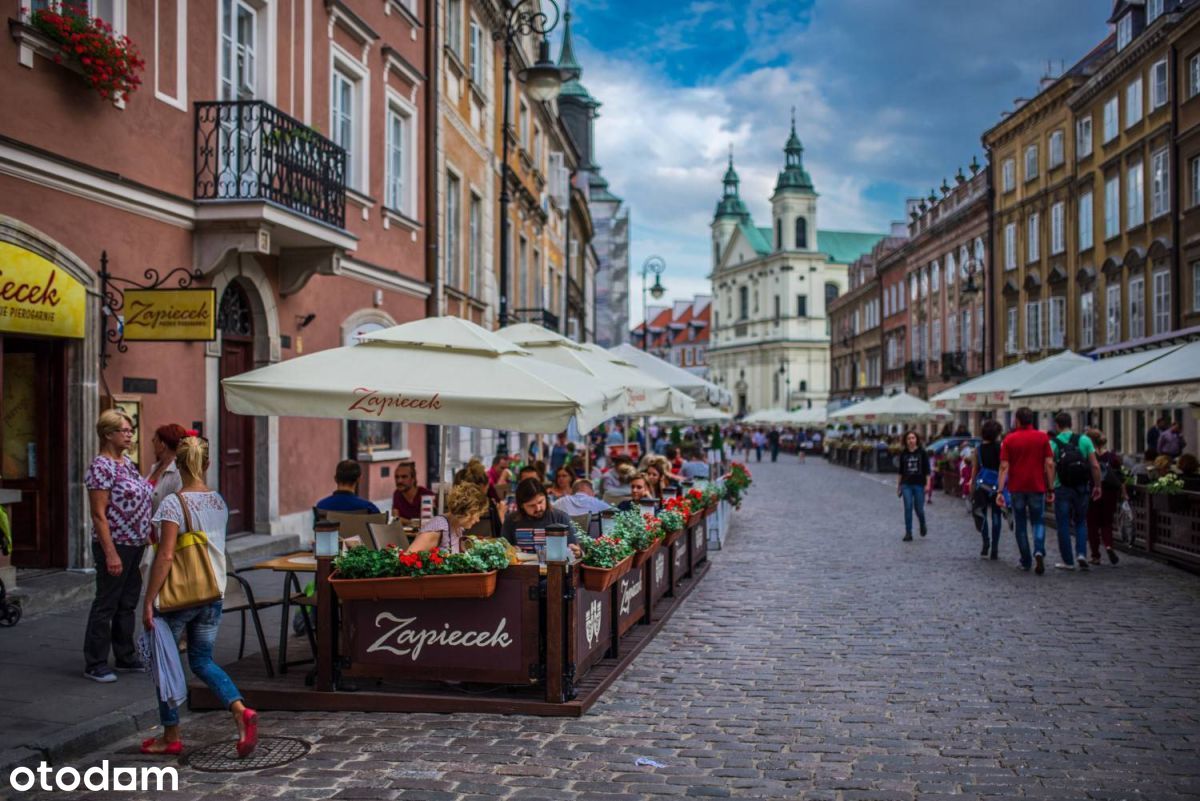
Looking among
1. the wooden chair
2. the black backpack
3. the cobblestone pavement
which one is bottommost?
the cobblestone pavement

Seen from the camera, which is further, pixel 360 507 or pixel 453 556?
pixel 360 507

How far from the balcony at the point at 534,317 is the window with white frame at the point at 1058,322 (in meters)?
16.5

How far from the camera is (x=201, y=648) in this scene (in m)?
6.13

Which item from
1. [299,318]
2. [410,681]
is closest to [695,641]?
[410,681]

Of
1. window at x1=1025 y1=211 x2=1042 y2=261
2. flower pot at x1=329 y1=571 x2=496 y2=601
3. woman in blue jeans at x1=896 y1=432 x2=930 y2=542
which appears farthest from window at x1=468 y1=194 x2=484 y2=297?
window at x1=1025 y1=211 x2=1042 y2=261

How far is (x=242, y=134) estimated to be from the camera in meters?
12.2

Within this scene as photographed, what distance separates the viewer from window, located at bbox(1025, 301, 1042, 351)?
38.2m

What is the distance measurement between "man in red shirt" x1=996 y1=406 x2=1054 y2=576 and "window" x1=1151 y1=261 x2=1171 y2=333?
680 inches

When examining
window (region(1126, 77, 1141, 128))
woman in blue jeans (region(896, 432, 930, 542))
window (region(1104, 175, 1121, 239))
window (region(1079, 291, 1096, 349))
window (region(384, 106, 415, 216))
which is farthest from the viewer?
window (region(1079, 291, 1096, 349))

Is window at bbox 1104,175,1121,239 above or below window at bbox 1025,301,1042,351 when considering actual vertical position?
above

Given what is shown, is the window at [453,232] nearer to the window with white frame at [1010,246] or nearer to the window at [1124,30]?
the window at [1124,30]

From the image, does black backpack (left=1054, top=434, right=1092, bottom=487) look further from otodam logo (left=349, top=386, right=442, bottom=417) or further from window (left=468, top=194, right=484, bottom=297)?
window (left=468, top=194, right=484, bottom=297)

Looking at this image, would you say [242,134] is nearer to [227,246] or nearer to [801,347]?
[227,246]

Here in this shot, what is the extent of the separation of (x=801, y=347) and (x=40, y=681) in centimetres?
11064
